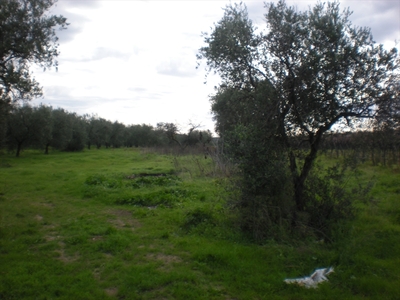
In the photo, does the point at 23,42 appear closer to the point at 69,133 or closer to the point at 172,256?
the point at 172,256

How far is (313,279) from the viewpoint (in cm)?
575

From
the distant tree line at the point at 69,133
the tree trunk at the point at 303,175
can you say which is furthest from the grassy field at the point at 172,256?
the distant tree line at the point at 69,133

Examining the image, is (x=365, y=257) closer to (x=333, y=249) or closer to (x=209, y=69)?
(x=333, y=249)

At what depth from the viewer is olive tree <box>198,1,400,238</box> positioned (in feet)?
25.7

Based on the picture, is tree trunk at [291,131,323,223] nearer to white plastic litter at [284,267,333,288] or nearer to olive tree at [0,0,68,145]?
white plastic litter at [284,267,333,288]

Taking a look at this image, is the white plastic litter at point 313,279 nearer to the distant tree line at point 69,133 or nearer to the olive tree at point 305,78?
the olive tree at point 305,78

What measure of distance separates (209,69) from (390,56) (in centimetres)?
471

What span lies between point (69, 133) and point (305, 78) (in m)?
42.6

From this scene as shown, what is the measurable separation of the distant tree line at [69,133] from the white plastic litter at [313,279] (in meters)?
14.1

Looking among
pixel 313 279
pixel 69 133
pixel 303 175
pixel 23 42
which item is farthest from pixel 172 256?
pixel 69 133

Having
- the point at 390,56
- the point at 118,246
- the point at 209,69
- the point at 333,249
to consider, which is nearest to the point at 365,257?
the point at 333,249

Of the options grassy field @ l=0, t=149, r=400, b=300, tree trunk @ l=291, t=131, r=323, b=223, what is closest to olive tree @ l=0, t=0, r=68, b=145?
grassy field @ l=0, t=149, r=400, b=300

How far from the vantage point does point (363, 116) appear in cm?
798

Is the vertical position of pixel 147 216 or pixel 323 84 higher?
pixel 323 84
